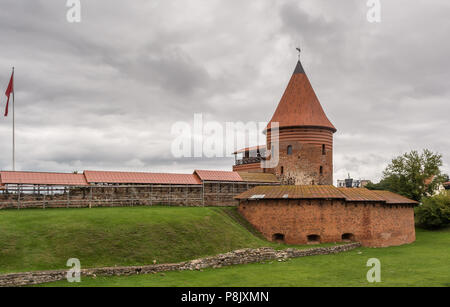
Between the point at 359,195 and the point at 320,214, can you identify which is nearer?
the point at 320,214

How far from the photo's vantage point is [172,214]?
2212 cm

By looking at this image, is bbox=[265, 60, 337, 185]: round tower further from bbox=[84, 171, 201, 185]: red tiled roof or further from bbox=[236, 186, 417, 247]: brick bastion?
bbox=[84, 171, 201, 185]: red tiled roof

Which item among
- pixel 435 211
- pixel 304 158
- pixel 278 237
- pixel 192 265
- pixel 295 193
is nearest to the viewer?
pixel 192 265

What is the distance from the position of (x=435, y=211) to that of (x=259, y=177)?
15697 millimetres

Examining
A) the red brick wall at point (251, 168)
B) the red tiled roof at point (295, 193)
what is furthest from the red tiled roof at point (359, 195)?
the red brick wall at point (251, 168)

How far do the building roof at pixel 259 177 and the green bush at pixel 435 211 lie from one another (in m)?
13.7

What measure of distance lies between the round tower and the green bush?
382 inches

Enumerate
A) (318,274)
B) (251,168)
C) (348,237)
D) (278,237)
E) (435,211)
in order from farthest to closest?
(251,168) < (435,211) < (348,237) < (278,237) < (318,274)

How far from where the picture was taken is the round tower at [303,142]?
32.2 meters

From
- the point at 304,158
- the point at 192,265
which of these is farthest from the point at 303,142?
the point at 192,265

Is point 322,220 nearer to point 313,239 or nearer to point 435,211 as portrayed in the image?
point 313,239

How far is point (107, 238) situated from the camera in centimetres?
1777

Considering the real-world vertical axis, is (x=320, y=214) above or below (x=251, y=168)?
below

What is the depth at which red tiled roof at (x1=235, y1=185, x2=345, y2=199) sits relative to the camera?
25328 millimetres
